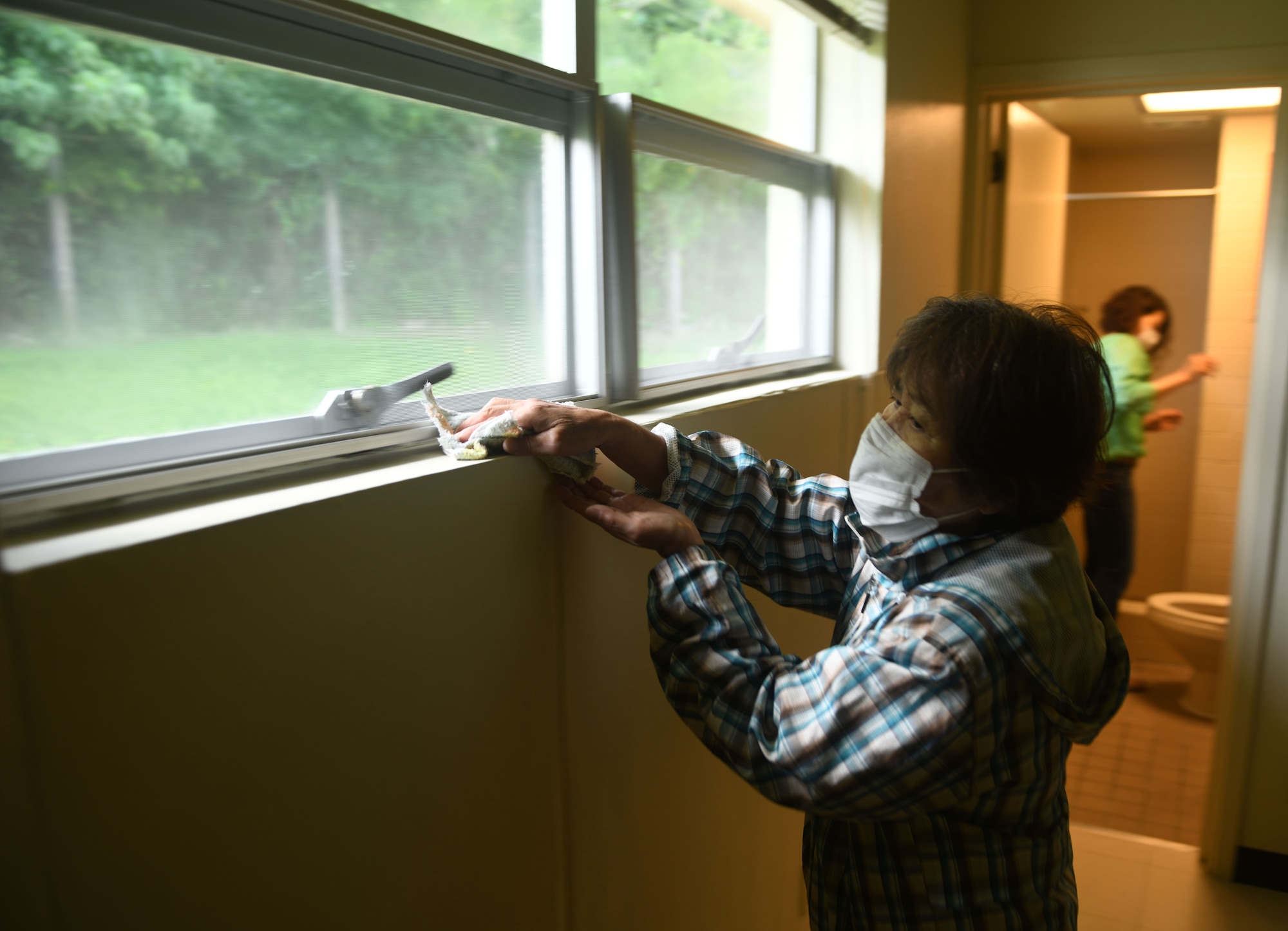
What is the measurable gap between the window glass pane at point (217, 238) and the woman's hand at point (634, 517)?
0.65 ft

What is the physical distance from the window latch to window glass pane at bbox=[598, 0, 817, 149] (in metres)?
0.55

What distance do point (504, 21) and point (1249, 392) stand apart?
2.17m

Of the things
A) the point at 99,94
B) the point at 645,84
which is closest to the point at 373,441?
the point at 99,94

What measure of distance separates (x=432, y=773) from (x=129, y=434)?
0.41 metres

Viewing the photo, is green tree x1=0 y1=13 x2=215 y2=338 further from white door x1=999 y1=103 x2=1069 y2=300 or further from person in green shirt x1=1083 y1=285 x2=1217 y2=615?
person in green shirt x1=1083 y1=285 x2=1217 y2=615

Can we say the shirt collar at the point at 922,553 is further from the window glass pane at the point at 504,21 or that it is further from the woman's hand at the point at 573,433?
the window glass pane at the point at 504,21

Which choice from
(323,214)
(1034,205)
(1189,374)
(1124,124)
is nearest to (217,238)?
(323,214)

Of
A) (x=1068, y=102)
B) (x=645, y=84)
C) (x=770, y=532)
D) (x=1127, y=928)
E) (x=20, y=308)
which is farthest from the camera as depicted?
(x=1068, y=102)

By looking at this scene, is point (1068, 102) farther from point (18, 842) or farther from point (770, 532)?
point (18, 842)

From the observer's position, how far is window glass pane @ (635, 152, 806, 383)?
141 cm

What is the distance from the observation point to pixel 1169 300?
415cm

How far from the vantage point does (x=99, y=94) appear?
2.23ft

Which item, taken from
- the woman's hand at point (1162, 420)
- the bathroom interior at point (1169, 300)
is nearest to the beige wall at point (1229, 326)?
the bathroom interior at point (1169, 300)

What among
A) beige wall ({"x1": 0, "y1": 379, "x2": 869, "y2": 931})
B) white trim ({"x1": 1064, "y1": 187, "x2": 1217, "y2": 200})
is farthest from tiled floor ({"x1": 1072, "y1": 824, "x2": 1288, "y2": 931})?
white trim ({"x1": 1064, "y1": 187, "x2": 1217, "y2": 200})
